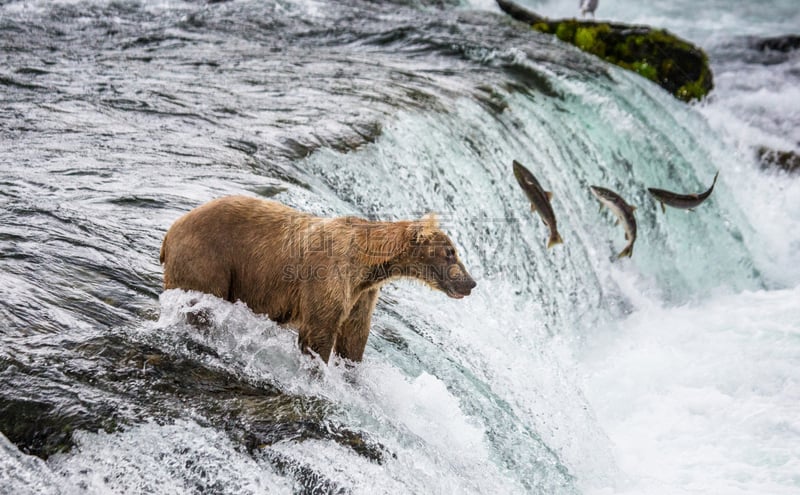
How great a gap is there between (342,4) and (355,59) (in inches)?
134

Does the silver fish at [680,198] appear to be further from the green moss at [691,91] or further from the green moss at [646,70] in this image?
the green moss at [691,91]

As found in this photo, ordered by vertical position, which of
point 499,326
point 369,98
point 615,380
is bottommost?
point 615,380

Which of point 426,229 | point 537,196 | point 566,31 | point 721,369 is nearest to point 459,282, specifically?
point 426,229

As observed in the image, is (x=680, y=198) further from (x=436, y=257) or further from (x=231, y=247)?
(x=231, y=247)

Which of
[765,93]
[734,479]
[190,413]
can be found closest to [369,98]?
[734,479]

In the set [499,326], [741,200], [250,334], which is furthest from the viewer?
[741,200]

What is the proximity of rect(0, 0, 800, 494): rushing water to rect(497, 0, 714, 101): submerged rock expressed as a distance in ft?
1.79

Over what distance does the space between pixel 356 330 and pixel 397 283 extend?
1.53m

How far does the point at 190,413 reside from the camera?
325cm

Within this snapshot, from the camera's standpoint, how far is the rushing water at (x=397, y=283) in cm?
332

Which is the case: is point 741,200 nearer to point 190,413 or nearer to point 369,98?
Result: point 369,98

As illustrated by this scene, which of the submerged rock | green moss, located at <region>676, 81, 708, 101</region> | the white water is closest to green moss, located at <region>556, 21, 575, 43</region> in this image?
the submerged rock

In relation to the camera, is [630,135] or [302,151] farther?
[630,135]

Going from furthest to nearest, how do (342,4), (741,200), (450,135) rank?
1. (342,4)
2. (741,200)
3. (450,135)
